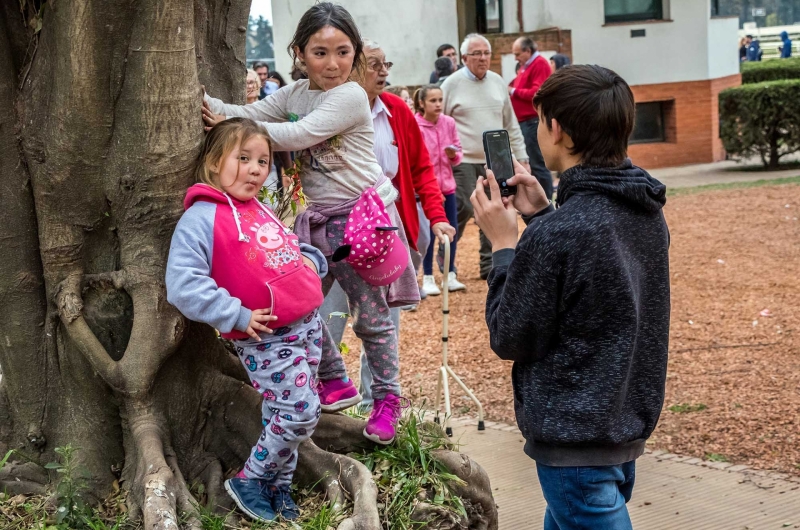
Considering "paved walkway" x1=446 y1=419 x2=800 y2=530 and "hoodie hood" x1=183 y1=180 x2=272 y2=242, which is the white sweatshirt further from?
"paved walkway" x1=446 y1=419 x2=800 y2=530

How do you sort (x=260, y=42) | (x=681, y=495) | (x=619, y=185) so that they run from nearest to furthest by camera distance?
(x=619, y=185), (x=681, y=495), (x=260, y=42)

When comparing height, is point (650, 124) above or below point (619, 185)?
below

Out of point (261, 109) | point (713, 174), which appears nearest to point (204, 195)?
point (261, 109)

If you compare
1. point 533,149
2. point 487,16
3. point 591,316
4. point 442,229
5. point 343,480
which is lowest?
point 343,480

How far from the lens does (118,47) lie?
3707 millimetres

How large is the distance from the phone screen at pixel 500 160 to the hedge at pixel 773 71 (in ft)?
65.8

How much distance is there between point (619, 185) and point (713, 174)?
50.3 feet

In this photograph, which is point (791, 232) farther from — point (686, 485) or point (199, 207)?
point (199, 207)

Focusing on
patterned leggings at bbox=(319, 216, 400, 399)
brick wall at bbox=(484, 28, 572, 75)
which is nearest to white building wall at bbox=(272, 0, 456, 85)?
brick wall at bbox=(484, 28, 572, 75)

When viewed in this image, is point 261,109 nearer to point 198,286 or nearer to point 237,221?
point 237,221

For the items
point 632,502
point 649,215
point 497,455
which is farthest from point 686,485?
point 649,215

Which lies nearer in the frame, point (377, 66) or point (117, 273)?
point (117, 273)

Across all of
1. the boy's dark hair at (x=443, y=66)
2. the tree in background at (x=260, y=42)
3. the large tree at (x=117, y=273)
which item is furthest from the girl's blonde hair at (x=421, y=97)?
the tree in background at (x=260, y=42)

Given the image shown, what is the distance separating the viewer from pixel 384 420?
13.6ft
